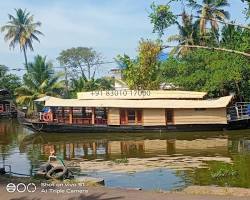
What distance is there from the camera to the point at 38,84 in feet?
137

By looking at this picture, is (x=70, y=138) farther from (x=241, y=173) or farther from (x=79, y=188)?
(x=79, y=188)

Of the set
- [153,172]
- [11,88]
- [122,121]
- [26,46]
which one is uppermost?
[26,46]

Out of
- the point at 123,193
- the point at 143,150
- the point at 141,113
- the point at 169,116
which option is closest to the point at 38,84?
the point at 141,113

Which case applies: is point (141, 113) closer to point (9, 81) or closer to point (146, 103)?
point (146, 103)

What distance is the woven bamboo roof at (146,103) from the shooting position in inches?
1131

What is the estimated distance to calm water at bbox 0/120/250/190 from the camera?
14.4m

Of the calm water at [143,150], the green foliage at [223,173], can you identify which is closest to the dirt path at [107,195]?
the calm water at [143,150]

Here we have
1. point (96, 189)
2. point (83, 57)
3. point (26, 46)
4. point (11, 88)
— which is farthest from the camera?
point (83, 57)

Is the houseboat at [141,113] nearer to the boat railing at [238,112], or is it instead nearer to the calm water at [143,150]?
the boat railing at [238,112]

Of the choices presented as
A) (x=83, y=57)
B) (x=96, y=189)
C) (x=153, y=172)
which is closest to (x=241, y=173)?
(x=153, y=172)

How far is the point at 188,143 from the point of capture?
78.8 ft

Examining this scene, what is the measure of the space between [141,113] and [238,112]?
6524 mm

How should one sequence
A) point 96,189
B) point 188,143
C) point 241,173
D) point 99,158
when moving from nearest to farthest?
point 96,189 < point 241,173 < point 99,158 < point 188,143

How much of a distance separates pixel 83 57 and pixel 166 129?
45.9m
